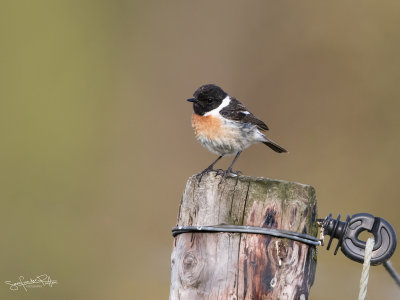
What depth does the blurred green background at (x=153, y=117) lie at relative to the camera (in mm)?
9516

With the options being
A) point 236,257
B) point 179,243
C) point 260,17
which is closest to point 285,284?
point 236,257

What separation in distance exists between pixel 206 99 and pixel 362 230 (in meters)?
2.78

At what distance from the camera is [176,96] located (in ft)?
35.3

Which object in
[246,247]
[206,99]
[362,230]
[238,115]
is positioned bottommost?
[246,247]

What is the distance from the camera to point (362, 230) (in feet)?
10.8

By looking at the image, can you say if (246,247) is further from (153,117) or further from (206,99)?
(153,117)

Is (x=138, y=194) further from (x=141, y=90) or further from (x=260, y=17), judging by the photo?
(x=260, y=17)

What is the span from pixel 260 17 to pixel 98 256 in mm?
4633

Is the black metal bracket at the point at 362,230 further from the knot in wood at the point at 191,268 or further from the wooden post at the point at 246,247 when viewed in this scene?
the knot in wood at the point at 191,268

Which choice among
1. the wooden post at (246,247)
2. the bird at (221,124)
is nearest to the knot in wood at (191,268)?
the wooden post at (246,247)

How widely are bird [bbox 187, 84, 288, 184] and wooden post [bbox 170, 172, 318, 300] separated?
8.09ft

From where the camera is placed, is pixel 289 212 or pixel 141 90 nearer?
pixel 289 212

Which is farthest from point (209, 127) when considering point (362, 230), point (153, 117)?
point (153, 117)

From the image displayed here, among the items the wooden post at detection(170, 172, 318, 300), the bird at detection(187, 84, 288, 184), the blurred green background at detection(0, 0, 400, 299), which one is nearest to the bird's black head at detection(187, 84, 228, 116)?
the bird at detection(187, 84, 288, 184)
